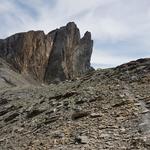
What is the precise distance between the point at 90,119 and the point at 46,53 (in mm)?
94551

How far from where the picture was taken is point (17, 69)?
102125mm

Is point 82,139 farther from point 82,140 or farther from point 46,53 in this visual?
point 46,53

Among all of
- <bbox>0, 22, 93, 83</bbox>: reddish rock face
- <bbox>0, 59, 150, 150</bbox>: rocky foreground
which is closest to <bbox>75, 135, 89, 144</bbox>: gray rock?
<bbox>0, 59, 150, 150</bbox>: rocky foreground

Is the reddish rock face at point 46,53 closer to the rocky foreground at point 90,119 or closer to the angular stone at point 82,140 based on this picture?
the rocky foreground at point 90,119

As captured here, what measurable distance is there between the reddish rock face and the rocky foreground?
262ft

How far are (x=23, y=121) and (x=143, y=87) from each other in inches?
239

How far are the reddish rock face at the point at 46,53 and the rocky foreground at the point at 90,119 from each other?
79.8m

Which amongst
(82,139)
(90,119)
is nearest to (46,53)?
(90,119)

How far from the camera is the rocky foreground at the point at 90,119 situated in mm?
14344

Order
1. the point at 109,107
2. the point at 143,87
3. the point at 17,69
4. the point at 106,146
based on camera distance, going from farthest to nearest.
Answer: the point at 17,69
the point at 143,87
the point at 109,107
the point at 106,146

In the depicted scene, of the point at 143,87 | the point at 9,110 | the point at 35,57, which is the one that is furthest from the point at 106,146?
the point at 35,57

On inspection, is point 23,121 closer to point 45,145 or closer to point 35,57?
point 45,145

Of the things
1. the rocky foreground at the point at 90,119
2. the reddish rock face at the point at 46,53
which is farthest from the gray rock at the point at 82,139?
the reddish rock face at the point at 46,53

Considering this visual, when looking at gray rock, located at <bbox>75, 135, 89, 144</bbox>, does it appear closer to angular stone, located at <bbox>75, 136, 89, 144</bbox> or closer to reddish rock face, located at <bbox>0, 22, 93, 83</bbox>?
angular stone, located at <bbox>75, 136, 89, 144</bbox>
